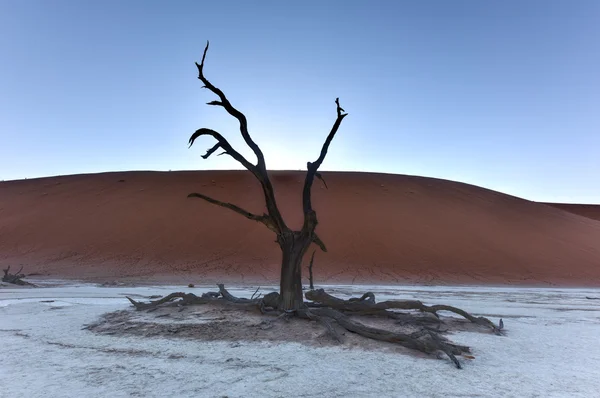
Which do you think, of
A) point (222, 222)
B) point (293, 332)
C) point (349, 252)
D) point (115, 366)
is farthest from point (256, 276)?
point (115, 366)

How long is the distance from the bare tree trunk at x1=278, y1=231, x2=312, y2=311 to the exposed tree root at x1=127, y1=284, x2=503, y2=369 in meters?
0.24

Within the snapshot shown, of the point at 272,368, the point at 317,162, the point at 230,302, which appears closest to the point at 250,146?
the point at 317,162

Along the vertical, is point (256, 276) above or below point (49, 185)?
below

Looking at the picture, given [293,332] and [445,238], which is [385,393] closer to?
[293,332]

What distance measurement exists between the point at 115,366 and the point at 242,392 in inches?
65.7

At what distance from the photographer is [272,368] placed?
455cm

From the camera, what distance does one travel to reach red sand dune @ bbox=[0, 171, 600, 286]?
2384 centimetres

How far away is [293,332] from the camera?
20.6 feet

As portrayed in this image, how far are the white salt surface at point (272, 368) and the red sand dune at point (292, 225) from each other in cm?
1540

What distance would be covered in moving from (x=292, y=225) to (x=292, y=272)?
22.6 metres

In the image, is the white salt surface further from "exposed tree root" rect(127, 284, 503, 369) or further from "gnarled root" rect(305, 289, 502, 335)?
"gnarled root" rect(305, 289, 502, 335)

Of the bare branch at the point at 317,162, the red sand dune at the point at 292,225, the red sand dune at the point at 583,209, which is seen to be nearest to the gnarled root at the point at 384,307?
the bare branch at the point at 317,162

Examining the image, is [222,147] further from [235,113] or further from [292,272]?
[292,272]

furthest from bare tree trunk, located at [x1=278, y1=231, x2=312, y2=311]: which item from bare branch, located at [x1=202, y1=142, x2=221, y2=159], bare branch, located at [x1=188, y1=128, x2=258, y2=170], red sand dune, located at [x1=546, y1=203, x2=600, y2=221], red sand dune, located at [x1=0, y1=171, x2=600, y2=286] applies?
red sand dune, located at [x1=546, y1=203, x2=600, y2=221]
